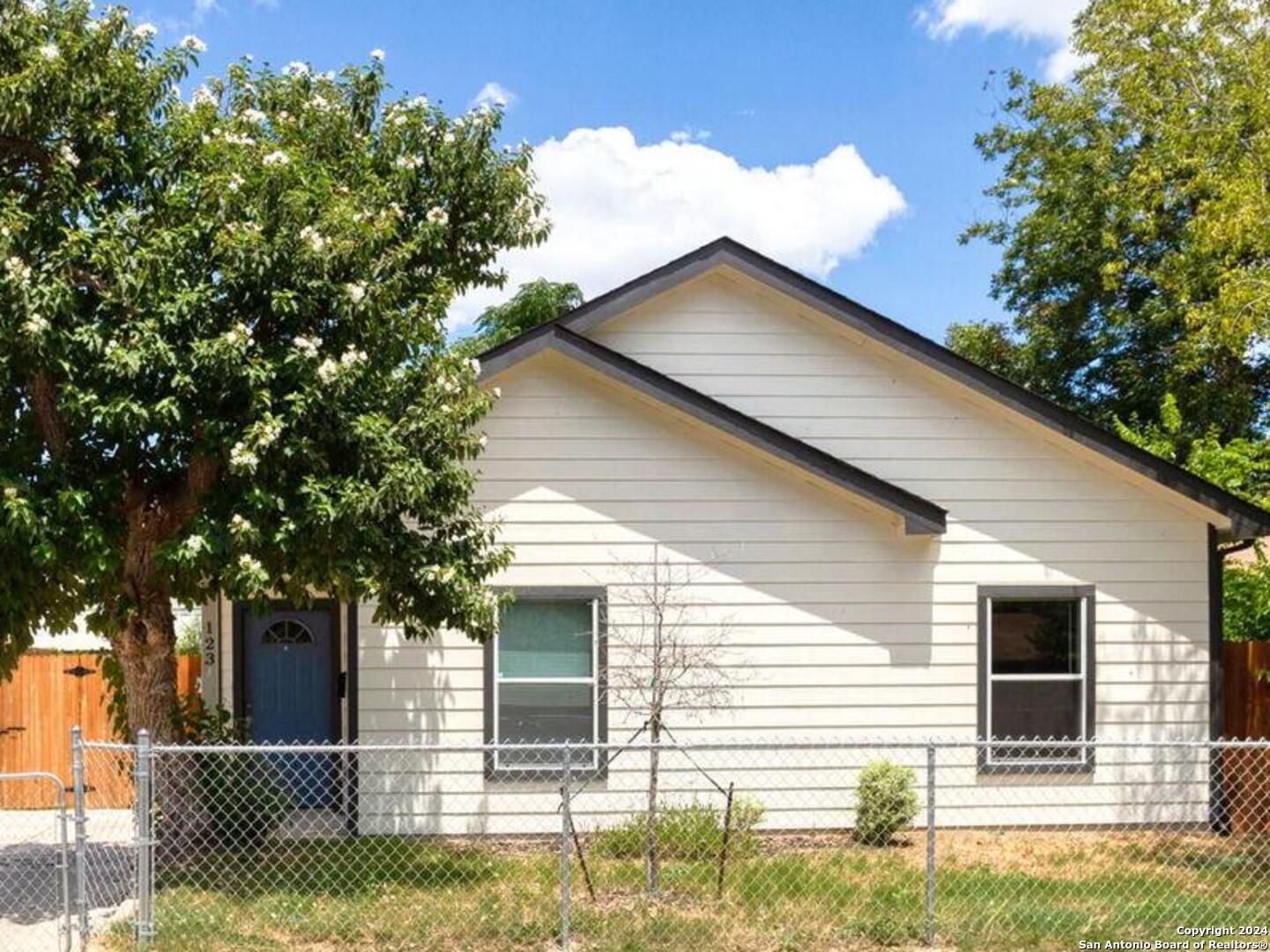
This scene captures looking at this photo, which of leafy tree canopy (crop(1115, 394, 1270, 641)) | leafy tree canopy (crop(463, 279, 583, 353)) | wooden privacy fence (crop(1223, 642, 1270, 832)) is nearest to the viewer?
wooden privacy fence (crop(1223, 642, 1270, 832))

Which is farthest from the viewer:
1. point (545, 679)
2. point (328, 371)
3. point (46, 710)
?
point (46, 710)

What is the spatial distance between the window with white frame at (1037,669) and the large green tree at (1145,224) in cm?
360

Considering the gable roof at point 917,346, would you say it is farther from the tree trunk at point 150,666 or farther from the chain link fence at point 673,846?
the tree trunk at point 150,666

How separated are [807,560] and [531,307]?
21371 millimetres

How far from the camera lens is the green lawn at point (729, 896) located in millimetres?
7734

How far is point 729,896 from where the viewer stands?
873 centimetres

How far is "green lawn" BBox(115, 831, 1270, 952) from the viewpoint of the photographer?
25.4ft

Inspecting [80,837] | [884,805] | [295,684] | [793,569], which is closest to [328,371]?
[80,837]

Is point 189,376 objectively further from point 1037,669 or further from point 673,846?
point 1037,669

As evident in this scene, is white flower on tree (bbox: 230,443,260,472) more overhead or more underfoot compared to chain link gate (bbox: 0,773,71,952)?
more overhead

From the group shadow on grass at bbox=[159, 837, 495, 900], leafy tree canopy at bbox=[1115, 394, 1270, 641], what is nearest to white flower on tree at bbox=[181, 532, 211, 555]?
shadow on grass at bbox=[159, 837, 495, 900]

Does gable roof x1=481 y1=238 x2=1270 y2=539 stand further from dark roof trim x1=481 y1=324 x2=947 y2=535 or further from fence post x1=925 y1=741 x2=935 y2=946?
fence post x1=925 y1=741 x2=935 y2=946

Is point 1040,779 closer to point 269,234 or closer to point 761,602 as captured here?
point 761,602

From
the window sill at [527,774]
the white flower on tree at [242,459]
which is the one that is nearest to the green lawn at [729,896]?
the window sill at [527,774]
